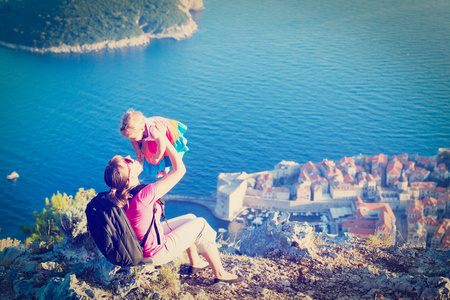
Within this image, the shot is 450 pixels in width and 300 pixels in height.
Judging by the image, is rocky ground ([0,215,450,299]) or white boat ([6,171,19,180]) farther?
white boat ([6,171,19,180])

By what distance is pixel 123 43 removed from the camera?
6272 centimetres

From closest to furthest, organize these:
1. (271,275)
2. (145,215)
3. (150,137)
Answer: (145,215) < (150,137) < (271,275)

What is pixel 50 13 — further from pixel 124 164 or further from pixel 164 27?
pixel 124 164

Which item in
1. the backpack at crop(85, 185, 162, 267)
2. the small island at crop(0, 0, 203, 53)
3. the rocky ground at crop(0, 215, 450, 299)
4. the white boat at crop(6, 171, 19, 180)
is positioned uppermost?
the small island at crop(0, 0, 203, 53)

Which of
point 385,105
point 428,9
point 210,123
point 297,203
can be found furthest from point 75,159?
point 428,9

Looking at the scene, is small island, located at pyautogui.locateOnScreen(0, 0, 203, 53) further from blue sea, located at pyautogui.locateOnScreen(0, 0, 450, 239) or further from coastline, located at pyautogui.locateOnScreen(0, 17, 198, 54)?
blue sea, located at pyautogui.locateOnScreen(0, 0, 450, 239)

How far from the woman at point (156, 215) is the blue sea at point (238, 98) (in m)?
21.6

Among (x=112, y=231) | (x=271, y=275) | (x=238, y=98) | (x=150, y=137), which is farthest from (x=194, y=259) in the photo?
(x=238, y=98)

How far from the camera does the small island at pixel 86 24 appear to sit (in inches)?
2341

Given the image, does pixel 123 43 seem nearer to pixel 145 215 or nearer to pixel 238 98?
pixel 238 98

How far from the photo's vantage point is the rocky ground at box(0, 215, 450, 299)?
3.56 metres

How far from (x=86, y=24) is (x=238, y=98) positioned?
3613cm

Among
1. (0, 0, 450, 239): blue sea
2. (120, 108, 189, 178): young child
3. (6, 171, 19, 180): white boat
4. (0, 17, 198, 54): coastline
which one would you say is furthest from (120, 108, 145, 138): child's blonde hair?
(0, 17, 198, 54): coastline

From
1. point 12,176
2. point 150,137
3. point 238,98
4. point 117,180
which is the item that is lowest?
point 12,176
